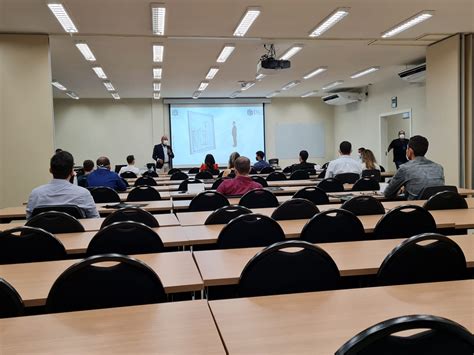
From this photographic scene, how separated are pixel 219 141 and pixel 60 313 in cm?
1548

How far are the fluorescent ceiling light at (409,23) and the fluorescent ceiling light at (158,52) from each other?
4.17 m

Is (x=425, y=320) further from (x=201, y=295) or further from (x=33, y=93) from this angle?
(x=33, y=93)

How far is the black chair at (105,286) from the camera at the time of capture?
1.71 m

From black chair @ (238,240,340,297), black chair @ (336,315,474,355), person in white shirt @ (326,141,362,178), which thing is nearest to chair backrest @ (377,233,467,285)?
black chair @ (238,240,340,297)

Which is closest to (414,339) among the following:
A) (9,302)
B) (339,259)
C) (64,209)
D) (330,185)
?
(339,259)

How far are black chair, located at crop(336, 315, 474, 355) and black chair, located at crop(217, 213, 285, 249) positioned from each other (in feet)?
5.93

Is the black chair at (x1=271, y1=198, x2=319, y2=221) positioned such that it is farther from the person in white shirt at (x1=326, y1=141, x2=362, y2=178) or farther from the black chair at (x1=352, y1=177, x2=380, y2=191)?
the person in white shirt at (x1=326, y1=141, x2=362, y2=178)

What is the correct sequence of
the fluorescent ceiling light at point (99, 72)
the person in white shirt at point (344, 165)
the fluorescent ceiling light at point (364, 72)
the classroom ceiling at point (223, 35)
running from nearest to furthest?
the classroom ceiling at point (223, 35) → the person in white shirt at point (344, 165) → the fluorescent ceiling light at point (99, 72) → the fluorescent ceiling light at point (364, 72)

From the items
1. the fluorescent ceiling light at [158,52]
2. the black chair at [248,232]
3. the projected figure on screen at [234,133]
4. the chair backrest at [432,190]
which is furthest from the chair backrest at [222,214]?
the projected figure on screen at [234,133]

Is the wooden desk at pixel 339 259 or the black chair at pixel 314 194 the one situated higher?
the black chair at pixel 314 194

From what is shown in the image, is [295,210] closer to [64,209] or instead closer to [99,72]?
[64,209]

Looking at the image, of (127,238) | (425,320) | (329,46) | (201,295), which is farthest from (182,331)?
(329,46)

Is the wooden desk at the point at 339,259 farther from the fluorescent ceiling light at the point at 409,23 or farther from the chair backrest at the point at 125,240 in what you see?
the fluorescent ceiling light at the point at 409,23

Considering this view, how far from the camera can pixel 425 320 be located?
98cm
